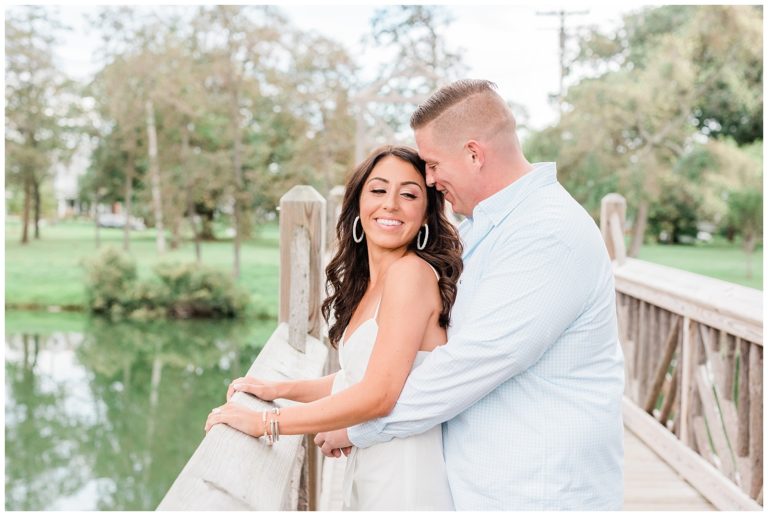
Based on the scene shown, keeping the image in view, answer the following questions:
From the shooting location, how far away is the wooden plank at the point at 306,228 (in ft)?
9.46

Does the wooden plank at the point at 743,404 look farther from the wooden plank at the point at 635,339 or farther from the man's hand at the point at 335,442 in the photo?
the man's hand at the point at 335,442

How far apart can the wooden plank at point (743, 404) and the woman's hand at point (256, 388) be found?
2184 millimetres

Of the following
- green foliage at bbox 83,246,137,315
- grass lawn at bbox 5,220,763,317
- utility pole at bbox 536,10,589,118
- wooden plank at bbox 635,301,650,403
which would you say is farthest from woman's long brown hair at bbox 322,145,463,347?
utility pole at bbox 536,10,589,118

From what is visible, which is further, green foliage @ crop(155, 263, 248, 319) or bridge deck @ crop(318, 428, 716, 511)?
green foliage @ crop(155, 263, 248, 319)

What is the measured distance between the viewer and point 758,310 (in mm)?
3285

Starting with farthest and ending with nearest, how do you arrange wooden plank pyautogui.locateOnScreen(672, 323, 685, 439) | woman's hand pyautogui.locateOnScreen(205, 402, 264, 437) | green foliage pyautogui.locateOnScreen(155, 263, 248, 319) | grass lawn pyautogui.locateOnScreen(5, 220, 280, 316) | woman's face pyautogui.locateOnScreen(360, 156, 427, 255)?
grass lawn pyautogui.locateOnScreen(5, 220, 280, 316) < green foliage pyautogui.locateOnScreen(155, 263, 248, 319) < wooden plank pyautogui.locateOnScreen(672, 323, 685, 439) < woman's face pyautogui.locateOnScreen(360, 156, 427, 255) < woman's hand pyautogui.locateOnScreen(205, 402, 264, 437)

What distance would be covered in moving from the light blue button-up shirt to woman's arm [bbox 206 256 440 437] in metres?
0.04

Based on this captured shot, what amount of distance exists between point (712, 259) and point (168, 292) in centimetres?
1869

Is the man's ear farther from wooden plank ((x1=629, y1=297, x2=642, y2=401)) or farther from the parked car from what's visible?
the parked car

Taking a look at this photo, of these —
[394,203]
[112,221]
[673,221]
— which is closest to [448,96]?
[394,203]

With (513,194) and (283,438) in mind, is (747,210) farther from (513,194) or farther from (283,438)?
(283,438)

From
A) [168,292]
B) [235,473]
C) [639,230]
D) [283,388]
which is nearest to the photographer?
[235,473]

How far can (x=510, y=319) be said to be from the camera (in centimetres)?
151

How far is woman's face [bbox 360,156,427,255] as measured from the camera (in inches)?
73.4
